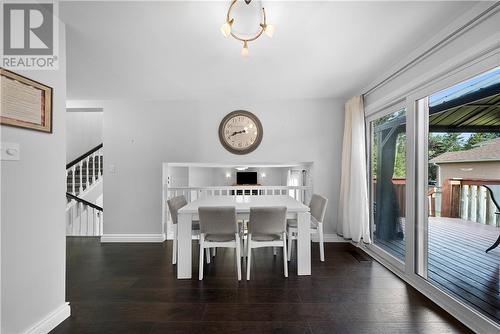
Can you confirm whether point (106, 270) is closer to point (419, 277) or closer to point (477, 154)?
point (419, 277)

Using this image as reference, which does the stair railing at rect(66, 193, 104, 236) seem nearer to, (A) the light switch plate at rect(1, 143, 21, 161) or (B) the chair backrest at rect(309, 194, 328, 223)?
(A) the light switch plate at rect(1, 143, 21, 161)

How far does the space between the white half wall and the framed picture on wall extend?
7.61 ft

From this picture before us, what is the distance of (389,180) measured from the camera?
125 inches

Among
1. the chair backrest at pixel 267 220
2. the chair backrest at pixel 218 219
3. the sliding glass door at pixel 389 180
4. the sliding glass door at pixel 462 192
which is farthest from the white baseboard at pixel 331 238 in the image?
the chair backrest at pixel 218 219

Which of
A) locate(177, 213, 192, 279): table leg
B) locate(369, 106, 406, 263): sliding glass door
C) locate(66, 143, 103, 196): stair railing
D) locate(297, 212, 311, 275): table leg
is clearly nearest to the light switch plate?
locate(177, 213, 192, 279): table leg

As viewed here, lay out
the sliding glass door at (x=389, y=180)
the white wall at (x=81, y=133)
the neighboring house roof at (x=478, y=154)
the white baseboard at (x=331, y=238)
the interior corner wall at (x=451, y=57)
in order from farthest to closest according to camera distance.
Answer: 1. the white wall at (x=81, y=133)
2. the white baseboard at (x=331, y=238)
3. the sliding glass door at (x=389, y=180)
4. the neighboring house roof at (x=478, y=154)
5. the interior corner wall at (x=451, y=57)

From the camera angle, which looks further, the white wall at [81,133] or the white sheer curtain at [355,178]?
the white wall at [81,133]

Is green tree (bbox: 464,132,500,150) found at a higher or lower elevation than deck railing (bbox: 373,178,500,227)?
higher

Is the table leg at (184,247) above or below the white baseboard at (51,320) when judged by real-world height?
above

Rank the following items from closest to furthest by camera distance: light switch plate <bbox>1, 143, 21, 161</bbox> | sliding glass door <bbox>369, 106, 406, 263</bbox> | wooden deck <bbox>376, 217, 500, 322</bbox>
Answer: light switch plate <bbox>1, 143, 21, 161</bbox> → wooden deck <bbox>376, 217, 500, 322</bbox> → sliding glass door <bbox>369, 106, 406, 263</bbox>

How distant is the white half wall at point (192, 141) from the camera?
159 inches

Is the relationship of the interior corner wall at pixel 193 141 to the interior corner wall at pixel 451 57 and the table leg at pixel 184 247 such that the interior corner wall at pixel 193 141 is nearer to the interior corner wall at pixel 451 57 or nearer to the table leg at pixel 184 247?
the interior corner wall at pixel 451 57

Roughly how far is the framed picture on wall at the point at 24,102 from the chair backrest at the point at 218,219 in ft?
4.87

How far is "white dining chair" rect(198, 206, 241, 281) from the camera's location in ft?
8.16
